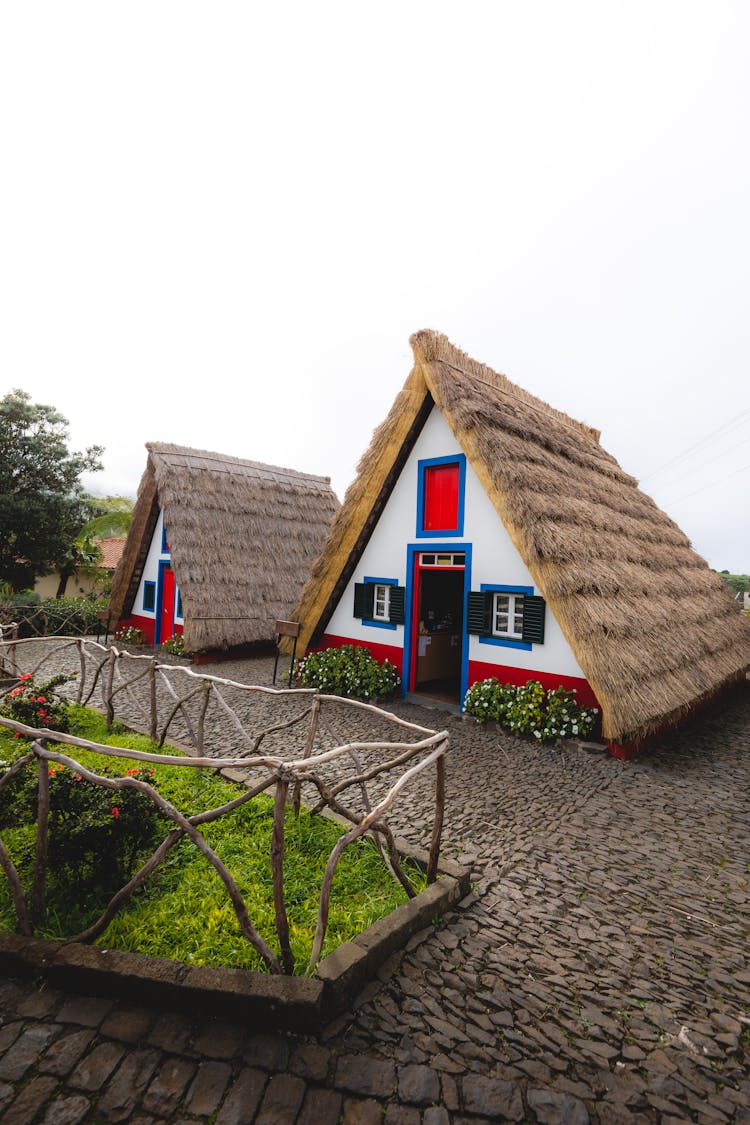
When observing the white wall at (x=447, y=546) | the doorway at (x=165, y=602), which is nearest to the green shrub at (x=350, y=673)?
the white wall at (x=447, y=546)

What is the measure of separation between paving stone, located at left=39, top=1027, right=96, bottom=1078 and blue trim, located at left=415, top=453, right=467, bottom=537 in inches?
289

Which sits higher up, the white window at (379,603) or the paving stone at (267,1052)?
the white window at (379,603)

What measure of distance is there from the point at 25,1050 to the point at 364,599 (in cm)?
806

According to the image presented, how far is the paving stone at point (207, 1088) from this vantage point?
2.19 meters

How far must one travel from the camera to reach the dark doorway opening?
391 inches

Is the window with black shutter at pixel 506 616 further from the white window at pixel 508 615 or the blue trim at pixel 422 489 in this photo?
the blue trim at pixel 422 489

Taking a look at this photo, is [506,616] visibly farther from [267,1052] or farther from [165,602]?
[165,602]

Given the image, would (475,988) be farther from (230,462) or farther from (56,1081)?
(230,462)

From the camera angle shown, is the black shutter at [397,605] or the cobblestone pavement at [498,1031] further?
the black shutter at [397,605]

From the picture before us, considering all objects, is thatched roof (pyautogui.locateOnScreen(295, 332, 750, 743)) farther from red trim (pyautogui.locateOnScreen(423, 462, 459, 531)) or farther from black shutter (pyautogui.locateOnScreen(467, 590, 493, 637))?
black shutter (pyautogui.locateOnScreen(467, 590, 493, 637))

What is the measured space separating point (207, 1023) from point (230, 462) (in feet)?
48.9

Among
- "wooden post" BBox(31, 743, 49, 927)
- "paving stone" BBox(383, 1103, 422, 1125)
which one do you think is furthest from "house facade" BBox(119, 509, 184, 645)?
"paving stone" BBox(383, 1103, 422, 1125)

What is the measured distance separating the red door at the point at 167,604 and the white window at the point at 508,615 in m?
9.37

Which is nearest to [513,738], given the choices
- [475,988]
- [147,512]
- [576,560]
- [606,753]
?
[606,753]
